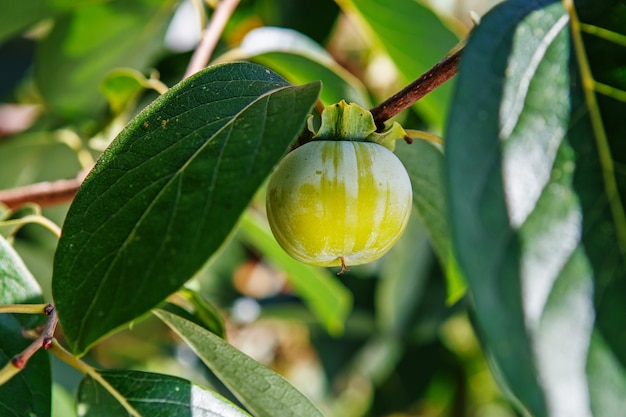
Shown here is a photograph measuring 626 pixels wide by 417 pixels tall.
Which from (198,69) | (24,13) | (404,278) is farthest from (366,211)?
(404,278)

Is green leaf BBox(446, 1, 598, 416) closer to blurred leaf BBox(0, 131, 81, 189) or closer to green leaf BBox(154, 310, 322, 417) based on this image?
green leaf BBox(154, 310, 322, 417)

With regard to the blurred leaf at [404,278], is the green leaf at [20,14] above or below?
above

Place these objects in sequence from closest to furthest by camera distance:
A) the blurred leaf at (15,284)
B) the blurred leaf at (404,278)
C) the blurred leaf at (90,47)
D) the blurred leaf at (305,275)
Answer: the blurred leaf at (15,284), the blurred leaf at (305,275), the blurred leaf at (90,47), the blurred leaf at (404,278)

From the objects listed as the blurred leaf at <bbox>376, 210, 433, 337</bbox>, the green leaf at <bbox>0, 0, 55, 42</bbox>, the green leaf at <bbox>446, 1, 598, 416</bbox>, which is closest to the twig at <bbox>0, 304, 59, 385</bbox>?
the green leaf at <bbox>446, 1, 598, 416</bbox>

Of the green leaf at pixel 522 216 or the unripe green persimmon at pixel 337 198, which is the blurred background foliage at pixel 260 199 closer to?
the unripe green persimmon at pixel 337 198

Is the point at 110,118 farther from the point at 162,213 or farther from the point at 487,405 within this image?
the point at 487,405

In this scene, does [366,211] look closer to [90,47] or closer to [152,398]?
[152,398]

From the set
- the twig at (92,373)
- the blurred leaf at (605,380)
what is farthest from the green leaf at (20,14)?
the blurred leaf at (605,380)

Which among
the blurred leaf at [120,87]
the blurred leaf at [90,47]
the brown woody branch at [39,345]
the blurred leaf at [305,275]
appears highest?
the blurred leaf at [90,47]

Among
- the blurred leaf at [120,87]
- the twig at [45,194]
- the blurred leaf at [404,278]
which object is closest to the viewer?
the twig at [45,194]
